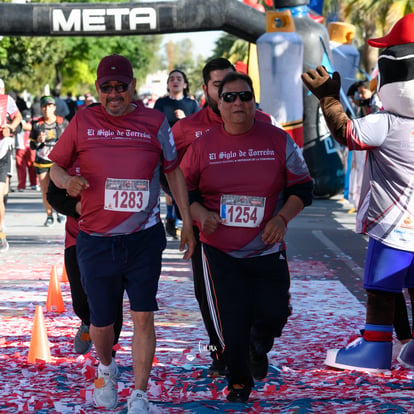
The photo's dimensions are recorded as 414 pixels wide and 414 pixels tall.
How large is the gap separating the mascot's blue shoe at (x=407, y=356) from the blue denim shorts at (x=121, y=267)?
198cm

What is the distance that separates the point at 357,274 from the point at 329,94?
482cm

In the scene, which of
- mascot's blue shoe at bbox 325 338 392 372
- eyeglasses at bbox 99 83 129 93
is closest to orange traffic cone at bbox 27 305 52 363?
mascot's blue shoe at bbox 325 338 392 372

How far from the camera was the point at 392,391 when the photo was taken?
5875 mm

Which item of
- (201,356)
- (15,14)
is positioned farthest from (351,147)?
(15,14)

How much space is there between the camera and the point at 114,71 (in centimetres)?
542

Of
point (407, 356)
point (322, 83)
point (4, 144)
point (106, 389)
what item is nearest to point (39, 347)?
point (106, 389)

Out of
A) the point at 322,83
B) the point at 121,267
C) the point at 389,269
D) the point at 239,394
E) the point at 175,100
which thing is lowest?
the point at 239,394

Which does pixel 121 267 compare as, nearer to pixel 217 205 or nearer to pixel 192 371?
pixel 217 205

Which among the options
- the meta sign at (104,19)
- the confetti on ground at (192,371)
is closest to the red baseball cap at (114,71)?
the confetti on ground at (192,371)

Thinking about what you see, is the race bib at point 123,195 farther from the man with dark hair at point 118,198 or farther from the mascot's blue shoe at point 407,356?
the mascot's blue shoe at point 407,356

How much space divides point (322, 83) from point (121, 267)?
1843 millimetres

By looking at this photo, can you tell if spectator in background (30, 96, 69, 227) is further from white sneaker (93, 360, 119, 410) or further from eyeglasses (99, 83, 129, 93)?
eyeglasses (99, 83, 129, 93)

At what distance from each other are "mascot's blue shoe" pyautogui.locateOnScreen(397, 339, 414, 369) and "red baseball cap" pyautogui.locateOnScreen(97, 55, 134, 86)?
102 inches

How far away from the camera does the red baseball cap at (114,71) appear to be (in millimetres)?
5406
